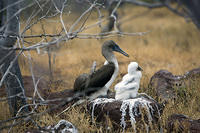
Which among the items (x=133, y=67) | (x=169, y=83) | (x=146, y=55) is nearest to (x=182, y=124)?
(x=133, y=67)

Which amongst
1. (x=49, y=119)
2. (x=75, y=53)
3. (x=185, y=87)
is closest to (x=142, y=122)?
(x=49, y=119)

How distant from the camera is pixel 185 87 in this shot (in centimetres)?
639

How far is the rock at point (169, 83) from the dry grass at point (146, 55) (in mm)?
220

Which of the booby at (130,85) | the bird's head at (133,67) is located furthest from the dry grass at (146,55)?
the bird's head at (133,67)

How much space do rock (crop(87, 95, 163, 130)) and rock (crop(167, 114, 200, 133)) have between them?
31 cm

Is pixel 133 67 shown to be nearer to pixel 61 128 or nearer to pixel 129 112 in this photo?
pixel 129 112

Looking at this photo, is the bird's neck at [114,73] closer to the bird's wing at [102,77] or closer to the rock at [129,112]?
the bird's wing at [102,77]

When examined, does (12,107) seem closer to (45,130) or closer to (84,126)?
(84,126)

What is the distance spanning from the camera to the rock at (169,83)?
6.21 metres

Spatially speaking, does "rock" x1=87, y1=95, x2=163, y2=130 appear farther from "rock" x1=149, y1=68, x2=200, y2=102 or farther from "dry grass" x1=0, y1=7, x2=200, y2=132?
"rock" x1=149, y1=68, x2=200, y2=102

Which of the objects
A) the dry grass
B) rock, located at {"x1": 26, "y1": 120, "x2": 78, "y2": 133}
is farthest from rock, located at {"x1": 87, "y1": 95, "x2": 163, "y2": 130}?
rock, located at {"x1": 26, "y1": 120, "x2": 78, "y2": 133}

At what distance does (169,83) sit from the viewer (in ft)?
21.9

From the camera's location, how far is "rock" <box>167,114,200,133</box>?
13.9 ft

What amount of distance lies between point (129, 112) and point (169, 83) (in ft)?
7.16
